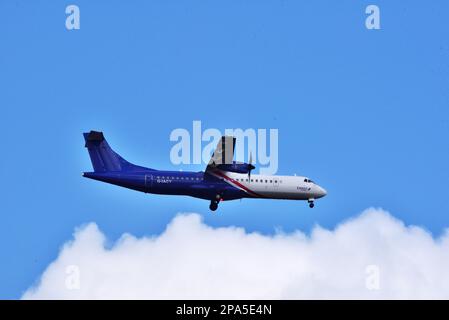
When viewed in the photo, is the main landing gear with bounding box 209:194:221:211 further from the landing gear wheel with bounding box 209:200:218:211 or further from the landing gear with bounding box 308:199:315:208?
the landing gear with bounding box 308:199:315:208

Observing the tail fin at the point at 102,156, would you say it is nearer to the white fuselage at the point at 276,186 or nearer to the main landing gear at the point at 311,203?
the white fuselage at the point at 276,186

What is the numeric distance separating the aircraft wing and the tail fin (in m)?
5.87

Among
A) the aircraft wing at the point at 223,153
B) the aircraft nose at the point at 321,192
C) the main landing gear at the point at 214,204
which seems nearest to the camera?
the aircraft wing at the point at 223,153

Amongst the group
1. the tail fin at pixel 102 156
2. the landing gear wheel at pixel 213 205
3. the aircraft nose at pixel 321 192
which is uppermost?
the tail fin at pixel 102 156

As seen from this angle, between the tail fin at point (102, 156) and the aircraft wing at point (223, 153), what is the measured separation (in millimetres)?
5872

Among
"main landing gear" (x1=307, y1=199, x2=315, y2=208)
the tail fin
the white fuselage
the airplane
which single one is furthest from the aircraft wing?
"main landing gear" (x1=307, y1=199, x2=315, y2=208)

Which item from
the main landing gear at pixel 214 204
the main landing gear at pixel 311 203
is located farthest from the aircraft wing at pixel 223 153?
the main landing gear at pixel 311 203

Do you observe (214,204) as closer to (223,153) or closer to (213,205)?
(213,205)

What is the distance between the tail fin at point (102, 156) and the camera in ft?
261

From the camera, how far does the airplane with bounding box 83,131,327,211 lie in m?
78.4
